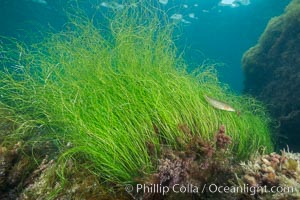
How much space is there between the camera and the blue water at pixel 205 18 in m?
24.0

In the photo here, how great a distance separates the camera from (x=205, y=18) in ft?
91.0

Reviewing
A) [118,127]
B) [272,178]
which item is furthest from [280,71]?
[118,127]

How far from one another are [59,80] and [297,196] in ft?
11.4

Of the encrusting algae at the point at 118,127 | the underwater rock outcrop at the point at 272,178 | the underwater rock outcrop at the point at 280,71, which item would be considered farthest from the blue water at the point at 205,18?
the underwater rock outcrop at the point at 272,178

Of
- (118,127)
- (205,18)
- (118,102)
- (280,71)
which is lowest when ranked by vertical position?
(118,127)

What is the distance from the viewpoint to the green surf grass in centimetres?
324

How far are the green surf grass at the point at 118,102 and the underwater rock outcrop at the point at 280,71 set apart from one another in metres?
4.22

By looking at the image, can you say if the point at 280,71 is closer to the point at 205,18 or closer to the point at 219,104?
the point at 219,104

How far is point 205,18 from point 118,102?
86.0 feet

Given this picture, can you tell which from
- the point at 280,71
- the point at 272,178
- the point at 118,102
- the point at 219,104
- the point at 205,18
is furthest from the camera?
the point at 205,18

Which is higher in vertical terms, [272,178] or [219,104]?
[219,104]

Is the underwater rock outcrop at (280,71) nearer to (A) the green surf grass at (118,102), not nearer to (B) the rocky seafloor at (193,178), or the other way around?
(A) the green surf grass at (118,102)

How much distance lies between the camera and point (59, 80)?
167 inches

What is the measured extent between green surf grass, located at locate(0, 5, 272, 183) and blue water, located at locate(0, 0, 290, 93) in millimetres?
16120
